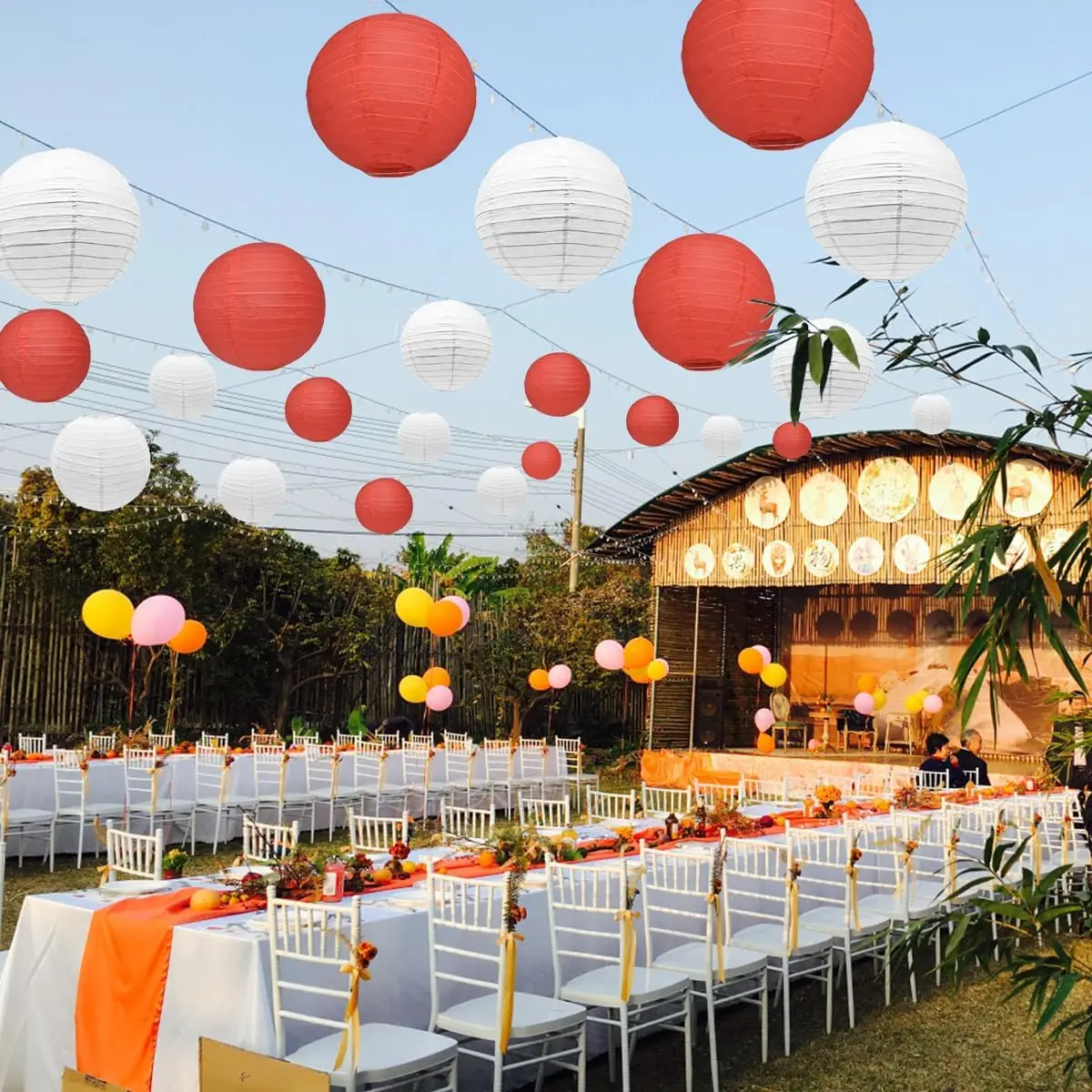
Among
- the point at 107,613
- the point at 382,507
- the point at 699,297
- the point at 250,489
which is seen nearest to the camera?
the point at 699,297

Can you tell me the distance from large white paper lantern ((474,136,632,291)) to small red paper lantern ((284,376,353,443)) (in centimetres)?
313

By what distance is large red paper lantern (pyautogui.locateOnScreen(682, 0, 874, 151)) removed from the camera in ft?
13.0

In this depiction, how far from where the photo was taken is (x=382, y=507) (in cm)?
1035

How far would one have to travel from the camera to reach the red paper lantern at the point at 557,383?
26.2ft

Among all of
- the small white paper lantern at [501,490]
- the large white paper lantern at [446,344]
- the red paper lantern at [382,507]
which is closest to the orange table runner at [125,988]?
the large white paper lantern at [446,344]

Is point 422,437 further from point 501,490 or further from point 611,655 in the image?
point 611,655

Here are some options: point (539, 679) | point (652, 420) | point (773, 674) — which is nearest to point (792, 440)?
point (652, 420)

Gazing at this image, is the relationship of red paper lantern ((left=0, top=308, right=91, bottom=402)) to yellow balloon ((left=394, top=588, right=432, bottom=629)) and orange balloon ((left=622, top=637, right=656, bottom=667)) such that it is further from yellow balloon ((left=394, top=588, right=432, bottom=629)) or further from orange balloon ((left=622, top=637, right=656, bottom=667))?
orange balloon ((left=622, top=637, right=656, bottom=667))

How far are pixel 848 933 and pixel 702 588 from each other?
557 inches

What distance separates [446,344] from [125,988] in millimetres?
3654

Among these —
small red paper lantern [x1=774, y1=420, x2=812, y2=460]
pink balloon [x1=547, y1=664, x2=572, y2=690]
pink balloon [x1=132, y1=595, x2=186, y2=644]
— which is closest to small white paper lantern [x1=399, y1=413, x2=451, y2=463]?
small red paper lantern [x1=774, y1=420, x2=812, y2=460]

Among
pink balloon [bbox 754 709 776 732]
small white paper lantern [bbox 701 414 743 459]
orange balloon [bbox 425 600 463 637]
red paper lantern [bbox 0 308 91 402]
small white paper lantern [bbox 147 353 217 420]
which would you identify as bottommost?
pink balloon [bbox 754 709 776 732]

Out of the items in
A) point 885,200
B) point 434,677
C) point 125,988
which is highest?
point 885,200

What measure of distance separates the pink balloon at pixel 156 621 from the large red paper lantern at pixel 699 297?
6.34 metres
